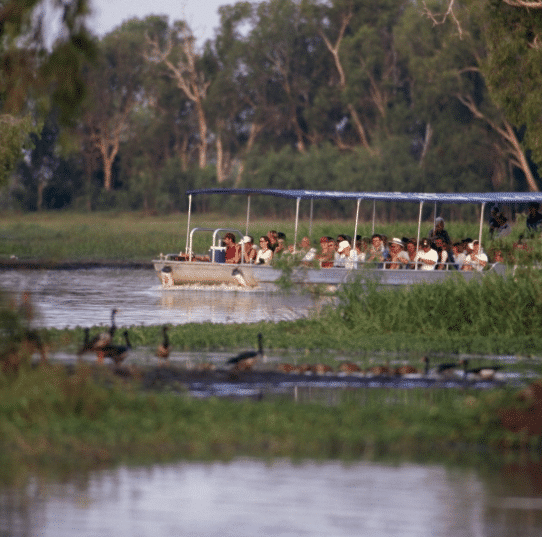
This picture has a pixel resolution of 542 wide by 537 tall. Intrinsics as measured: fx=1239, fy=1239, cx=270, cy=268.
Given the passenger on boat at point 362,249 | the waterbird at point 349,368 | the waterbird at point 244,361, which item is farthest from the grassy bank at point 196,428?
the passenger on boat at point 362,249

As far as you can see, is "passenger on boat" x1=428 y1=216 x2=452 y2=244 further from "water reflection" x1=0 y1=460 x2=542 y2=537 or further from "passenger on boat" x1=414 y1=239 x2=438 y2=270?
"water reflection" x1=0 y1=460 x2=542 y2=537

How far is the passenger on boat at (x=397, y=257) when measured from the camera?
2742 centimetres

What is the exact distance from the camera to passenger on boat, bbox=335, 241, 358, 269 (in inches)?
1080

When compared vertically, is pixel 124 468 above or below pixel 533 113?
below

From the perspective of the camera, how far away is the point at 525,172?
6166 cm

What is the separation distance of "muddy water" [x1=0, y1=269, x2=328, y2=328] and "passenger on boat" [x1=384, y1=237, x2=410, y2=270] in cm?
196

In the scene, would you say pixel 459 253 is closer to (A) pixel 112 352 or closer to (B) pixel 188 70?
(A) pixel 112 352

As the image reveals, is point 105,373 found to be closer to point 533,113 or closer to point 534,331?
point 534,331

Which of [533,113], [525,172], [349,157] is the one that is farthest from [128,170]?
[533,113]

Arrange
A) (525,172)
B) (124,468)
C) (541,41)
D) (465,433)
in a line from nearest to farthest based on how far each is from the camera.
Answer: (124,468)
(465,433)
(541,41)
(525,172)

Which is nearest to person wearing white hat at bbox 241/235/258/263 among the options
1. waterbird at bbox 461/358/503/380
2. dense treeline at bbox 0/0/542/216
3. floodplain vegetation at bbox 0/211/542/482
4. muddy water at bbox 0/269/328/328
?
muddy water at bbox 0/269/328/328

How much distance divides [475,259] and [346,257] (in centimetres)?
288

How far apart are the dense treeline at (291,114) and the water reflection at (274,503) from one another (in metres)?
52.9

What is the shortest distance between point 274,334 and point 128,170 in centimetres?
6532
